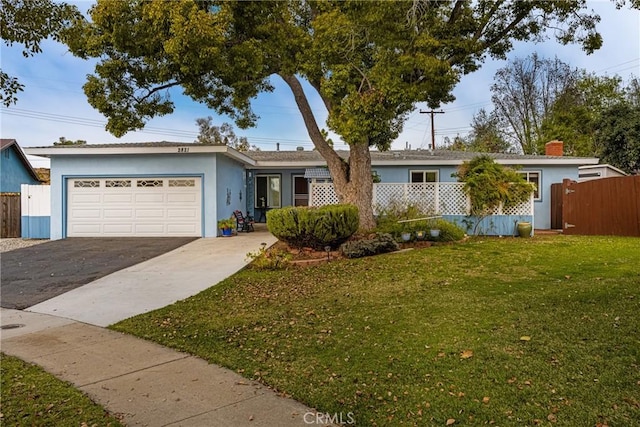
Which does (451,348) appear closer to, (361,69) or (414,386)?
(414,386)

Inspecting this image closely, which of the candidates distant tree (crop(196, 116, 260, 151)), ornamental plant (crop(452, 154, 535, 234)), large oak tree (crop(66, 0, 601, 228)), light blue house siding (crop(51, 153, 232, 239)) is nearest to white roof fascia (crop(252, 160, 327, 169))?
light blue house siding (crop(51, 153, 232, 239))

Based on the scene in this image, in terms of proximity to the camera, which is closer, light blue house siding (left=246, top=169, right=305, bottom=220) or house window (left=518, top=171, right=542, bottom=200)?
house window (left=518, top=171, right=542, bottom=200)

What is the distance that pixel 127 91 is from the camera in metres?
11.4

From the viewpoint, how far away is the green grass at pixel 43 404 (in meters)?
2.93

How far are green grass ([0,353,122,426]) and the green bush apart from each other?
6.25m

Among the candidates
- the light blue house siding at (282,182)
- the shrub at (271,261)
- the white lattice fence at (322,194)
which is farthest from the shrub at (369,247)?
the light blue house siding at (282,182)

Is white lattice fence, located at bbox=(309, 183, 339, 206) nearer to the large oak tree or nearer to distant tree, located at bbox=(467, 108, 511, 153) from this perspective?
the large oak tree

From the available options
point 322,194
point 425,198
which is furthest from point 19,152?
point 425,198

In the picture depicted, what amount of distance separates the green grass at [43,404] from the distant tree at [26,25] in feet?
8.08

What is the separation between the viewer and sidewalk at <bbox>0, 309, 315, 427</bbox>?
298 cm

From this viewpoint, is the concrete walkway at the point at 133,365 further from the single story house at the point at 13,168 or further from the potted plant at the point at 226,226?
the single story house at the point at 13,168

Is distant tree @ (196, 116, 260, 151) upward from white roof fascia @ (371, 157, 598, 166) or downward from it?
upward

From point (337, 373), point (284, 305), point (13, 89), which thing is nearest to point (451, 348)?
point (337, 373)

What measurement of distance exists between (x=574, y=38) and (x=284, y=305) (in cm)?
1136
